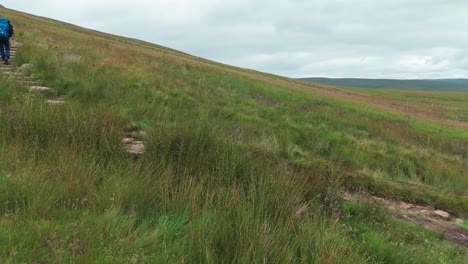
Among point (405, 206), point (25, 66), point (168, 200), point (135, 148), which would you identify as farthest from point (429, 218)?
point (25, 66)

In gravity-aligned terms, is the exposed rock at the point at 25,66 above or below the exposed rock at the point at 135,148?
above

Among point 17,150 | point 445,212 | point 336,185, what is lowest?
point 445,212

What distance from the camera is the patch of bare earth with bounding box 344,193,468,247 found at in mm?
5832

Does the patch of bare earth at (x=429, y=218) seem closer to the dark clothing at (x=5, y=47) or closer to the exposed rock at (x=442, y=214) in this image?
the exposed rock at (x=442, y=214)

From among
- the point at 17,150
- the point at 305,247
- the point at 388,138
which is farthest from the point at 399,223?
the point at 388,138

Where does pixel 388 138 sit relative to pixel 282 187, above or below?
below

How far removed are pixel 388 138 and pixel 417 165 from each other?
3.46m

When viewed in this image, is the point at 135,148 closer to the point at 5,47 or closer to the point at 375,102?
the point at 5,47

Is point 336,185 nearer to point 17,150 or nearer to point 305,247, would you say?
point 305,247

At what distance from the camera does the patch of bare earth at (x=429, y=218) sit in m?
5.83

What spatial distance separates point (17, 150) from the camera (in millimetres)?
4133

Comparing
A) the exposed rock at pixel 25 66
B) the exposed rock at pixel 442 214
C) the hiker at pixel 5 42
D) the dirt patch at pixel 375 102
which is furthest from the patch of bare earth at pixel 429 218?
the dirt patch at pixel 375 102

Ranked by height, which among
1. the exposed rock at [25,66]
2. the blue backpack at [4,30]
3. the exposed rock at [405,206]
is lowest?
the exposed rock at [405,206]

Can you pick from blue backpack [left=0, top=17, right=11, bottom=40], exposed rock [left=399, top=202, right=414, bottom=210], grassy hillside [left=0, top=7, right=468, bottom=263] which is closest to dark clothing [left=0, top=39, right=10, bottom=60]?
blue backpack [left=0, top=17, right=11, bottom=40]
